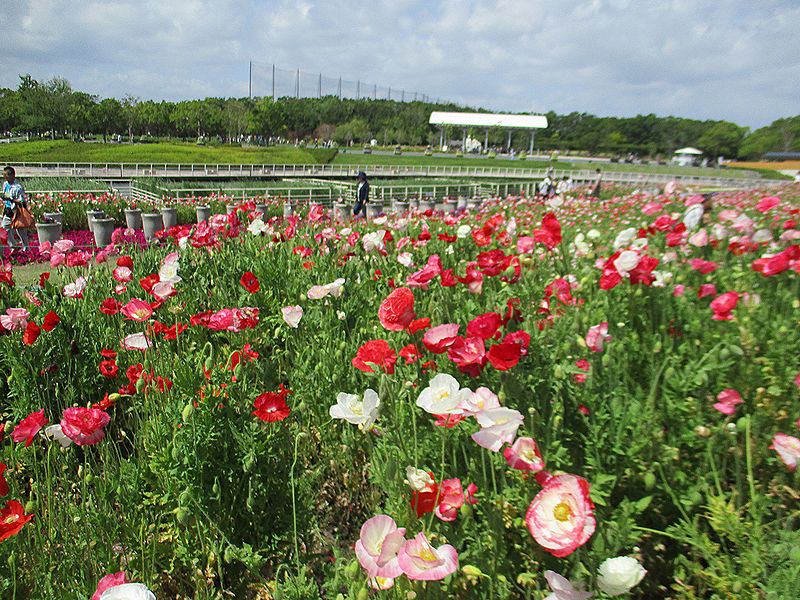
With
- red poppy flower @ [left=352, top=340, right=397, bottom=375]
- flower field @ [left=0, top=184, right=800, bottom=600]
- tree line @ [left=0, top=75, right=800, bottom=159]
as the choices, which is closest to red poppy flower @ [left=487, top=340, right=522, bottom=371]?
flower field @ [left=0, top=184, right=800, bottom=600]

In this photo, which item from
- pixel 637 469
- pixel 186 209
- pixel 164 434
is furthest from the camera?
pixel 186 209

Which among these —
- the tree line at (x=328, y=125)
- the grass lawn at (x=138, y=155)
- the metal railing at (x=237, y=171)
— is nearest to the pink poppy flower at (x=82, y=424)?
the metal railing at (x=237, y=171)

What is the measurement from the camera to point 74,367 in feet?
9.39

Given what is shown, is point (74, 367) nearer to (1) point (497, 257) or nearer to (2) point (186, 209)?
(1) point (497, 257)

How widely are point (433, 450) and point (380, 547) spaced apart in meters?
0.72

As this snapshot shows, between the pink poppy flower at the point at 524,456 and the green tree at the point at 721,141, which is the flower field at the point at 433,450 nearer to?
the pink poppy flower at the point at 524,456

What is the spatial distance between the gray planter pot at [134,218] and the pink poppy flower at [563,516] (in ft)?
44.5

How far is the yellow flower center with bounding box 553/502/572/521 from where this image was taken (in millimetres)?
1089

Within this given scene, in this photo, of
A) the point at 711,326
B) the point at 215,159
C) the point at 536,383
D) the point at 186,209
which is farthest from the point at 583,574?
the point at 215,159

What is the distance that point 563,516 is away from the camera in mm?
1091

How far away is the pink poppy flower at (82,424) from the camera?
1.66m

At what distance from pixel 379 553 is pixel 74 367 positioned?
7.82 ft

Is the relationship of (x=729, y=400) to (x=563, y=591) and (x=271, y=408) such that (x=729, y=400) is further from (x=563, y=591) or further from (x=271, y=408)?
(x=271, y=408)

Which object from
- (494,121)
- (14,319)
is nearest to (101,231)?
(14,319)
